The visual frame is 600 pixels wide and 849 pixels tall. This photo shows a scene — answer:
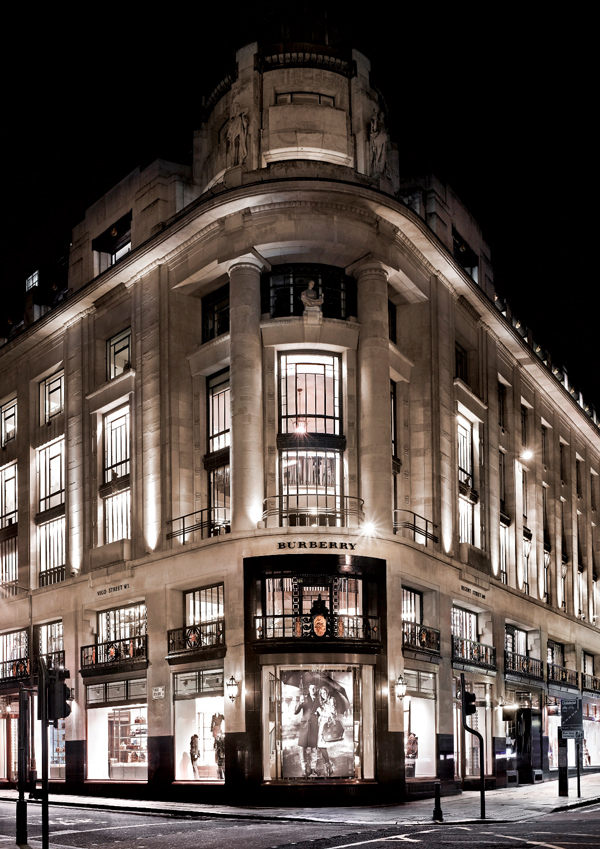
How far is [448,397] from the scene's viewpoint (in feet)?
149

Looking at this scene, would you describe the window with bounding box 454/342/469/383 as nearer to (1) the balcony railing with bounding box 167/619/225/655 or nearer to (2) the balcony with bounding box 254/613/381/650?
(2) the balcony with bounding box 254/613/381/650

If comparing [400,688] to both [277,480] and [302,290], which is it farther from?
[302,290]

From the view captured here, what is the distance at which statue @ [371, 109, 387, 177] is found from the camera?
4344cm

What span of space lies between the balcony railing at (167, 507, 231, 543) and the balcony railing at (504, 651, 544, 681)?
658 inches

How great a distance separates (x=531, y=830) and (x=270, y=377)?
2069cm

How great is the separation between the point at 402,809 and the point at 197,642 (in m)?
10.4

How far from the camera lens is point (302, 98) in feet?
140

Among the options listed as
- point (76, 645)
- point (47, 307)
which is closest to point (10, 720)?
point (76, 645)

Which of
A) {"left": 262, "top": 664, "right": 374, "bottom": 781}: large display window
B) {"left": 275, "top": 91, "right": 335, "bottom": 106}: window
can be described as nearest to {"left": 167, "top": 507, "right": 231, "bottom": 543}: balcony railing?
{"left": 262, "top": 664, "right": 374, "bottom": 781}: large display window

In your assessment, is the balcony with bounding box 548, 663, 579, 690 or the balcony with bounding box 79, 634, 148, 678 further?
the balcony with bounding box 548, 663, 579, 690

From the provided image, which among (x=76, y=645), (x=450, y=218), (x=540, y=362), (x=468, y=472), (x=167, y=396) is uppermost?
(x=450, y=218)

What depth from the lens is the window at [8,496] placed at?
5503 cm

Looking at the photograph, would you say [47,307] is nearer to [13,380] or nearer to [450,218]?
[13,380]

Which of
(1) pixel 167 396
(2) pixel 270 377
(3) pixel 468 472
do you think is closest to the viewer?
(2) pixel 270 377
